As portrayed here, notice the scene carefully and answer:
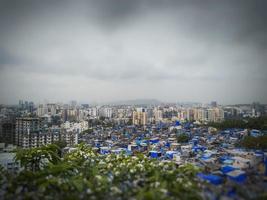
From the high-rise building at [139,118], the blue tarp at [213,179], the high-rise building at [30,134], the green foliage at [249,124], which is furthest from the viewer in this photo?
the high-rise building at [139,118]

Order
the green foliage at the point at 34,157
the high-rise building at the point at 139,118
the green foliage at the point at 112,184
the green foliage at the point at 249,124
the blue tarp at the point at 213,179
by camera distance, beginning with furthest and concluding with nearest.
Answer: the high-rise building at the point at 139,118 → the green foliage at the point at 249,124 → the green foliage at the point at 34,157 → the blue tarp at the point at 213,179 → the green foliage at the point at 112,184

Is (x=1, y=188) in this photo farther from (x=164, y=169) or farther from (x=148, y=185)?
(x=164, y=169)

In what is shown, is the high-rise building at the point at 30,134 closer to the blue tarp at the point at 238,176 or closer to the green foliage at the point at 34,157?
the green foliage at the point at 34,157

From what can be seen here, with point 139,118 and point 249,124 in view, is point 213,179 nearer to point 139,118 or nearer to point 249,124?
point 249,124

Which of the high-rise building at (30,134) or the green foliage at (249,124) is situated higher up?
the green foliage at (249,124)

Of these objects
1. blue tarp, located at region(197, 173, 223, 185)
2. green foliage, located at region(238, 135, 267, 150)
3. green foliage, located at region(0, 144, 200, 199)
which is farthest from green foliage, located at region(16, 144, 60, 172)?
green foliage, located at region(238, 135, 267, 150)

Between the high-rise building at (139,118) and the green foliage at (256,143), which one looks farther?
the high-rise building at (139,118)

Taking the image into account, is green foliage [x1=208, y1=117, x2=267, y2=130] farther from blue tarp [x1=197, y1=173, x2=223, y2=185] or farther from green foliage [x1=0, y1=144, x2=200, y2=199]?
green foliage [x1=0, y1=144, x2=200, y2=199]

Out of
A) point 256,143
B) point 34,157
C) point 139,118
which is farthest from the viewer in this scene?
point 139,118

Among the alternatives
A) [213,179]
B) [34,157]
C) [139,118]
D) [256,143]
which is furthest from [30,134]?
[139,118]

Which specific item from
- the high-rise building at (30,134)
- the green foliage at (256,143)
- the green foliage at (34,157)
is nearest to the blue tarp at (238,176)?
the green foliage at (34,157)

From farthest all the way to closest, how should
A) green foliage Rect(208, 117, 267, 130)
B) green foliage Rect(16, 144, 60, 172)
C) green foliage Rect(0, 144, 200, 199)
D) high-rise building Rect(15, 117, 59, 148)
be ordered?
high-rise building Rect(15, 117, 59, 148) → green foliage Rect(208, 117, 267, 130) → green foliage Rect(16, 144, 60, 172) → green foliage Rect(0, 144, 200, 199)
